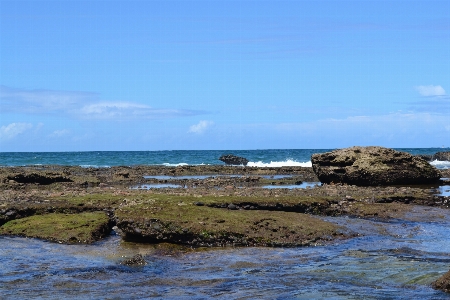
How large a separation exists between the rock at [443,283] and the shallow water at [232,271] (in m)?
0.15

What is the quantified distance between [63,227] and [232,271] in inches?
219

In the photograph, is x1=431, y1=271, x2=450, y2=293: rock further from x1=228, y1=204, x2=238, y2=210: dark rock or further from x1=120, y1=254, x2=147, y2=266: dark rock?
x1=228, y1=204, x2=238, y2=210: dark rock

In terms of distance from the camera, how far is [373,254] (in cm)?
1302

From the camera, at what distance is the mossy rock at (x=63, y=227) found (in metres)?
14.3

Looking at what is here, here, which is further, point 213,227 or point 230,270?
point 213,227

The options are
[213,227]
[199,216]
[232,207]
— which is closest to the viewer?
[213,227]

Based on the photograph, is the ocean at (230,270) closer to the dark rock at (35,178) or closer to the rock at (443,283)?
the rock at (443,283)

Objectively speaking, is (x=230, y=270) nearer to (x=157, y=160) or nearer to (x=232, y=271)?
(x=232, y=271)

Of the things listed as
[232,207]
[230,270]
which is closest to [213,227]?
[230,270]

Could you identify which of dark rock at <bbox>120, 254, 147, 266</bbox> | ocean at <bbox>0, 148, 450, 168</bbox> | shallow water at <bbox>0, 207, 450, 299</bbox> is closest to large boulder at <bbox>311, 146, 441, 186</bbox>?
shallow water at <bbox>0, 207, 450, 299</bbox>

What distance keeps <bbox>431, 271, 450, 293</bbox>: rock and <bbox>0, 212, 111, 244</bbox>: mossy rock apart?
826 cm

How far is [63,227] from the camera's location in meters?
14.9

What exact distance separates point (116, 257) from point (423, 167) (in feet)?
71.9

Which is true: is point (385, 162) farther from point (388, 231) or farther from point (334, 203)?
point (388, 231)
